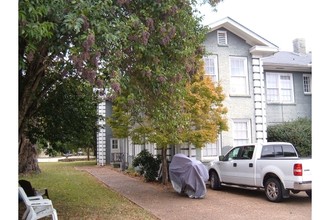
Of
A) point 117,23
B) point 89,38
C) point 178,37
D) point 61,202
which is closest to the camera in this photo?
point 89,38

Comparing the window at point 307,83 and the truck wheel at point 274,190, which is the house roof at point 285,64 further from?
the truck wheel at point 274,190

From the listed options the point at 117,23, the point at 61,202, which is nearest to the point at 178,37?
the point at 117,23

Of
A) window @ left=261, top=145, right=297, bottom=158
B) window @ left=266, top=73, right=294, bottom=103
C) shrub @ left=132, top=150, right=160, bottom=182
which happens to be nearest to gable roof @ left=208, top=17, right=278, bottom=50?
window @ left=266, top=73, right=294, bottom=103

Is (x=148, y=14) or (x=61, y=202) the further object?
(x=61, y=202)

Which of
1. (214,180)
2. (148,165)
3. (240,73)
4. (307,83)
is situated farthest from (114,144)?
(214,180)

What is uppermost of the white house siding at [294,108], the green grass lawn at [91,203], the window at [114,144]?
the white house siding at [294,108]

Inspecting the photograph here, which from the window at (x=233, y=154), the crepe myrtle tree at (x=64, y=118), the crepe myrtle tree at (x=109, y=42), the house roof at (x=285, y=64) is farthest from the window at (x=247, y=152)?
the house roof at (x=285, y=64)

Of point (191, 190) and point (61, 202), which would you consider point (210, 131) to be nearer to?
point (191, 190)

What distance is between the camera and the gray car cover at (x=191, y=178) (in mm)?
12562

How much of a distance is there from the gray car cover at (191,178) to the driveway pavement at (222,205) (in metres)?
0.32

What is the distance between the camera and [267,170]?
37.5 ft

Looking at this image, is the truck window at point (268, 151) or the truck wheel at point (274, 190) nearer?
the truck wheel at point (274, 190)

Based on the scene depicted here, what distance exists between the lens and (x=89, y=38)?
17.9 ft

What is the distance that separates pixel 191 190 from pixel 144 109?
4.52 metres
